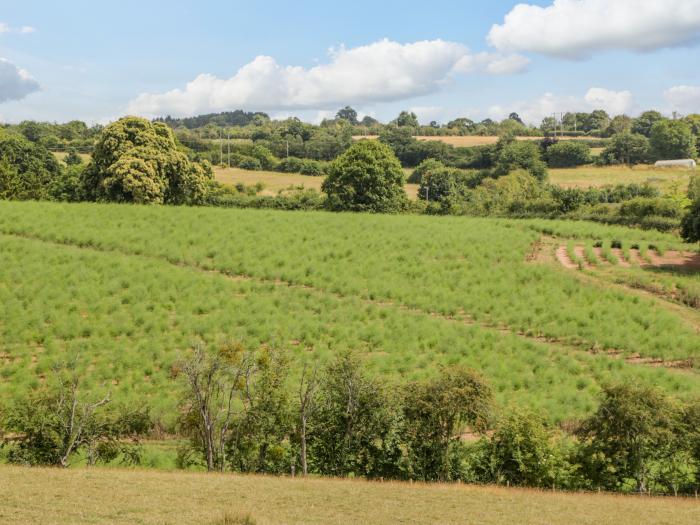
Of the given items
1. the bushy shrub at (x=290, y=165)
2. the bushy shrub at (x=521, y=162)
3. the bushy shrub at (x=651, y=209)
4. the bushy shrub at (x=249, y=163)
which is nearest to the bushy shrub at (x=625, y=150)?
the bushy shrub at (x=521, y=162)

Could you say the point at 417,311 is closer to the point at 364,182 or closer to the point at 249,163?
the point at 364,182

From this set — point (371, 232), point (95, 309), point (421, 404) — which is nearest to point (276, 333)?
point (95, 309)

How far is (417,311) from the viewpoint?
38.2 m

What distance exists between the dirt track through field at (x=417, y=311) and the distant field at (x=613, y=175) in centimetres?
6923

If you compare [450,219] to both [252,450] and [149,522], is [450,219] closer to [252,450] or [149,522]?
[252,450]

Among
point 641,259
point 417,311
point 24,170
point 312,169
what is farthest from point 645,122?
point 417,311

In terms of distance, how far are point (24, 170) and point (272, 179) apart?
34.4 metres

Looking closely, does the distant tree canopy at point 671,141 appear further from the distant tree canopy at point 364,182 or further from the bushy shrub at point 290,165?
the distant tree canopy at point 364,182

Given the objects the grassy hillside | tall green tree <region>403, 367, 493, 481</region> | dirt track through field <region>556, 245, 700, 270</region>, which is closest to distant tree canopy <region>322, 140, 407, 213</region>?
the grassy hillside

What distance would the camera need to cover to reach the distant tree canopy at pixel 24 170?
238 feet

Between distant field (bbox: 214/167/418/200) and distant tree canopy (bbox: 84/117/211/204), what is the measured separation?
28.5 metres

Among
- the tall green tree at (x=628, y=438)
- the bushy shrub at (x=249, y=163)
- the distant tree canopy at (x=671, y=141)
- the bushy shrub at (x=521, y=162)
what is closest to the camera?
the tall green tree at (x=628, y=438)

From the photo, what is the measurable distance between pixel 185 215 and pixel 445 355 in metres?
29.6

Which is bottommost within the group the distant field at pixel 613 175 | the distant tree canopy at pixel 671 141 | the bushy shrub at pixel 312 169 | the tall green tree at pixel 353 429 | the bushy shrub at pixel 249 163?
the tall green tree at pixel 353 429
